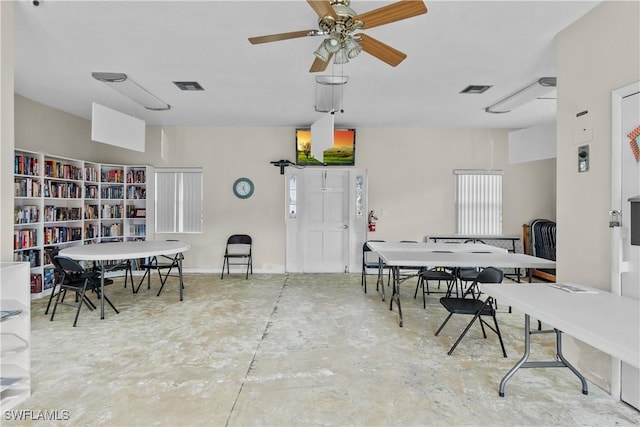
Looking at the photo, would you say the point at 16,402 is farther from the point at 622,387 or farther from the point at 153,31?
the point at 622,387

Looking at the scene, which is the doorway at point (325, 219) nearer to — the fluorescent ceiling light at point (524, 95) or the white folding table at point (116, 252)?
the white folding table at point (116, 252)

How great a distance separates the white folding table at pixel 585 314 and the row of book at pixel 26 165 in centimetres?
580

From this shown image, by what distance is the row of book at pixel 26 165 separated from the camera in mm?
4406

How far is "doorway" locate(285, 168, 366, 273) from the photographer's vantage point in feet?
21.4

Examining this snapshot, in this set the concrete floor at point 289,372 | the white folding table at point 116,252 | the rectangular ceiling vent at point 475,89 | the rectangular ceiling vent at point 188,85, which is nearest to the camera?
the concrete floor at point 289,372

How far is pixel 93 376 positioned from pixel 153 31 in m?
3.01

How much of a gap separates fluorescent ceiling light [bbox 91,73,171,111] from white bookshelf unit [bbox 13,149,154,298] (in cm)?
153

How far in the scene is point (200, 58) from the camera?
352 centimetres

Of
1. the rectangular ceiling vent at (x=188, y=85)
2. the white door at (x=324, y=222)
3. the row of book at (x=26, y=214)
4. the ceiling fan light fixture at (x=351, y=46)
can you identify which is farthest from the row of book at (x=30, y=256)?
the ceiling fan light fixture at (x=351, y=46)

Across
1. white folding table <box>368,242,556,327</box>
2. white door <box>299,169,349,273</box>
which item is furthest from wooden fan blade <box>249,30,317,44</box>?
white door <box>299,169,349,273</box>

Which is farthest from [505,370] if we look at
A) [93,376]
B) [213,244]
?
[213,244]

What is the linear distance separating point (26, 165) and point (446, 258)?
5743 mm

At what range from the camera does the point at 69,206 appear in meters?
5.57

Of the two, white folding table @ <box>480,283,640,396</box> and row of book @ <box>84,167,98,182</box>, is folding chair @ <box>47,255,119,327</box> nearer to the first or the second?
row of book @ <box>84,167,98,182</box>
